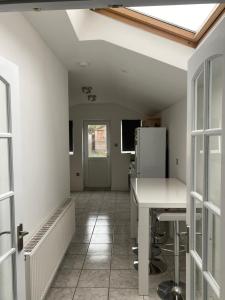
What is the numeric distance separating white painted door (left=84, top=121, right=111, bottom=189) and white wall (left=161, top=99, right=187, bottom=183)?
2.98m

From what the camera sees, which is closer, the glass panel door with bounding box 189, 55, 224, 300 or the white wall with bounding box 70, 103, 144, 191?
the glass panel door with bounding box 189, 55, 224, 300

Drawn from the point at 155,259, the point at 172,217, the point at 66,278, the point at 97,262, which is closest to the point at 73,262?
the point at 97,262

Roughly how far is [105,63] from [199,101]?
2.59m

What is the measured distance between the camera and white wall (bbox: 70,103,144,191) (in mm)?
8078

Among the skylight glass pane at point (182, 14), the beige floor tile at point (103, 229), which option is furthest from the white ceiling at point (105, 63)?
the beige floor tile at point (103, 229)

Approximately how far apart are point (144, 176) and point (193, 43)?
281 cm

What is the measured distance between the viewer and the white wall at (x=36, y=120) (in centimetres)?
215

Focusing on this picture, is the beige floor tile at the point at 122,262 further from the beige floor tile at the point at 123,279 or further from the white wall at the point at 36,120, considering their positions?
the white wall at the point at 36,120

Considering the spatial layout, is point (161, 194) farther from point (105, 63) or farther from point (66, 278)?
point (105, 63)

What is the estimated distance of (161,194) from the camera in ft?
10.7

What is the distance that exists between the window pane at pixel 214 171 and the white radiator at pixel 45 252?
1.47m

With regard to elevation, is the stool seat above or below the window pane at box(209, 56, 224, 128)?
below

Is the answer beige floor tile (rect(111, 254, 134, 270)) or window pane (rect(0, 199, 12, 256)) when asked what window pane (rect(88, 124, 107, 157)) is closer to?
beige floor tile (rect(111, 254, 134, 270))

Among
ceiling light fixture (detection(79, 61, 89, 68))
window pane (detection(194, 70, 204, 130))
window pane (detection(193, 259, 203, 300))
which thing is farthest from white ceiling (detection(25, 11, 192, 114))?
window pane (detection(193, 259, 203, 300))
